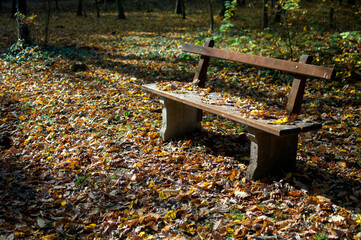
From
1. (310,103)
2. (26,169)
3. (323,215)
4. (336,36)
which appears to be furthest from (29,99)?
(336,36)

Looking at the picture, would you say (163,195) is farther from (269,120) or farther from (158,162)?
(269,120)

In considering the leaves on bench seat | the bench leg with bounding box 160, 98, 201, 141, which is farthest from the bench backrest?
the bench leg with bounding box 160, 98, 201, 141

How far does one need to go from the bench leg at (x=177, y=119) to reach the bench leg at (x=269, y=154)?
4.84ft

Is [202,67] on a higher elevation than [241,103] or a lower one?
higher

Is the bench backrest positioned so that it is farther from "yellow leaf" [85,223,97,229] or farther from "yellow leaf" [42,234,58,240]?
"yellow leaf" [42,234,58,240]

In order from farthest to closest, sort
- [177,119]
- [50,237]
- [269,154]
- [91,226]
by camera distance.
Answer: [177,119] → [269,154] → [91,226] → [50,237]

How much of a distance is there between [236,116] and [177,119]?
4.86 ft

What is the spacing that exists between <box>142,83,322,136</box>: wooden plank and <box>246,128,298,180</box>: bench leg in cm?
18

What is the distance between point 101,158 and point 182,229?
1.80 metres

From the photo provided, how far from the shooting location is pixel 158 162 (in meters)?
4.08

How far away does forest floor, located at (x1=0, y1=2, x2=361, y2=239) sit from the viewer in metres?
2.97

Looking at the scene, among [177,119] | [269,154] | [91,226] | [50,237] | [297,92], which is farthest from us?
[177,119]

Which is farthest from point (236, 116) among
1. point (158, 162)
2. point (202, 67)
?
point (202, 67)

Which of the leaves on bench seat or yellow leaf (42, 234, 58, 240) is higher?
the leaves on bench seat
